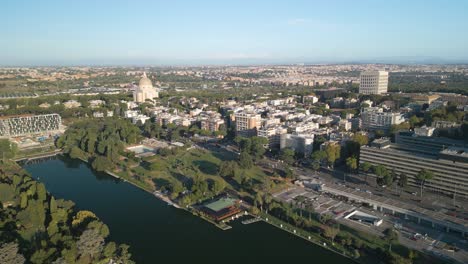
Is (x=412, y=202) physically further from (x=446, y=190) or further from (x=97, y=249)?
(x=97, y=249)

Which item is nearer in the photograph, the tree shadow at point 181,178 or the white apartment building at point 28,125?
the tree shadow at point 181,178

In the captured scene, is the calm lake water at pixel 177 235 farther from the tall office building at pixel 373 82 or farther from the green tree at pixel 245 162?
the tall office building at pixel 373 82

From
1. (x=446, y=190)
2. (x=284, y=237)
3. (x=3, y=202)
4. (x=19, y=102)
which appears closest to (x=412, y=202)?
(x=446, y=190)

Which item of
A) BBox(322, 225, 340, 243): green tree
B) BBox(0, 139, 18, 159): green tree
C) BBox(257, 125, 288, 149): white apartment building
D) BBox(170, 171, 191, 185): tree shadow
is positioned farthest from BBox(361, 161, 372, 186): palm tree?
BBox(0, 139, 18, 159): green tree

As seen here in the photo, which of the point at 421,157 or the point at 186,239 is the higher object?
the point at 421,157

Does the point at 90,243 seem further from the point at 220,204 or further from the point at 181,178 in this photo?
the point at 181,178

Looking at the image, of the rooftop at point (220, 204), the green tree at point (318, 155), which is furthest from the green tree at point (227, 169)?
the green tree at point (318, 155)

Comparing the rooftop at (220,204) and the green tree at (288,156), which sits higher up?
the green tree at (288,156)
